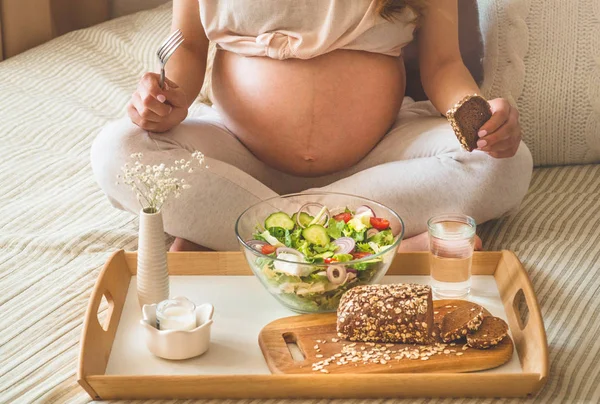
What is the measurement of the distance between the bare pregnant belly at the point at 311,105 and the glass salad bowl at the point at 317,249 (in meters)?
0.26

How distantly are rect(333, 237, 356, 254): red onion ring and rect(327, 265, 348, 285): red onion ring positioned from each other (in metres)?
0.03

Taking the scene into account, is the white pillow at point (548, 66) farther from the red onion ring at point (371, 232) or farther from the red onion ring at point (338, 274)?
the red onion ring at point (338, 274)

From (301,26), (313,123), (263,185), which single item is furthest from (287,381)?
(301,26)

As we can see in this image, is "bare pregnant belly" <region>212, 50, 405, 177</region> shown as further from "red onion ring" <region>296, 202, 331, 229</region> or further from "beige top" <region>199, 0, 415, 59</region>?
"red onion ring" <region>296, 202, 331, 229</region>

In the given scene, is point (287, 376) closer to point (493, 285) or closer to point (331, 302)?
point (331, 302)

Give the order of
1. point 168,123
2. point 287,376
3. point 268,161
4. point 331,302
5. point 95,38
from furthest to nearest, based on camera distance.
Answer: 1. point 95,38
2. point 268,161
3. point 168,123
4. point 331,302
5. point 287,376

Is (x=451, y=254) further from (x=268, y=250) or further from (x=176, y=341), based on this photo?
(x=176, y=341)

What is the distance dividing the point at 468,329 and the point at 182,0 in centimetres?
88

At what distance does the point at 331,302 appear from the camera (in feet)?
3.74

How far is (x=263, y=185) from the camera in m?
1.44

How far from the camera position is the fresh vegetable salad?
110 centimetres

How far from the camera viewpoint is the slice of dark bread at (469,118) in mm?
1302

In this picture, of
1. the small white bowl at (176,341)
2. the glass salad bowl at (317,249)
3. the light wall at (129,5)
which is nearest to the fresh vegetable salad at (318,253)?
the glass salad bowl at (317,249)

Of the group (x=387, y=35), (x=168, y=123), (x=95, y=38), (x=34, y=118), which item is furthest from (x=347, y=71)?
(x=95, y=38)
